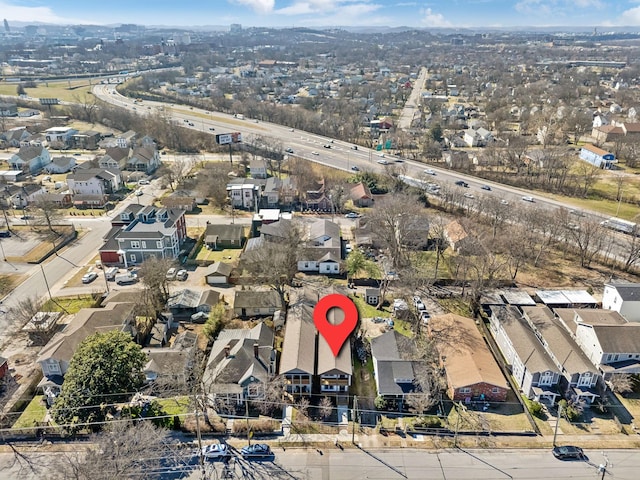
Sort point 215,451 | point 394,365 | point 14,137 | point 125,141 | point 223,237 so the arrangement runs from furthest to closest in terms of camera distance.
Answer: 1. point 14,137
2. point 125,141
3. point 223,237
4. point 394,365
5. point 215,451

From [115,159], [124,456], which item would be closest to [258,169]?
[115,159]

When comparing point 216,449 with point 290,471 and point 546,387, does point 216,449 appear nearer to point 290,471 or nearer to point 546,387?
point 290,471

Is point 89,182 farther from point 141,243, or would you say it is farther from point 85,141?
point 85,141

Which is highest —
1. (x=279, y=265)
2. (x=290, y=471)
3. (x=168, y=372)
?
Result: (x=279, y=265)

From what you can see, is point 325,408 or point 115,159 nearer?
point 325,408

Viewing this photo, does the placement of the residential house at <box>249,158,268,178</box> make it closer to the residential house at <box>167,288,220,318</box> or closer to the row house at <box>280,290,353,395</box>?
the residential house at <box>167,288,220,318</box>

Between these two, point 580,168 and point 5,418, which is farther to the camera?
point 580,168

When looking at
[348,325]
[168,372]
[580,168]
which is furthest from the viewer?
[580,168]

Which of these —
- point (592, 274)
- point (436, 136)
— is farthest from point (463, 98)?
point (592, 274)
